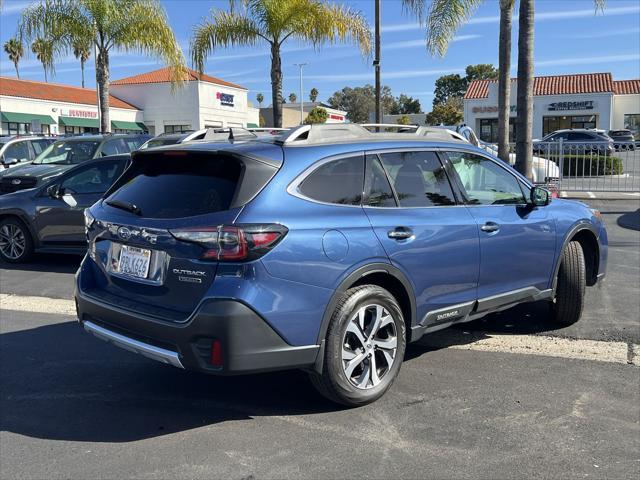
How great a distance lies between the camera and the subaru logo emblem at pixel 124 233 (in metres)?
3.94

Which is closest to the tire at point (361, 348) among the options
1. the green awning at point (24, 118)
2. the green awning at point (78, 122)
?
the green awning at point (24, 118)

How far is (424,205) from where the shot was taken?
4.46 meters

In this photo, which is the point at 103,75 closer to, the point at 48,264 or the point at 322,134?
the point at 48,264

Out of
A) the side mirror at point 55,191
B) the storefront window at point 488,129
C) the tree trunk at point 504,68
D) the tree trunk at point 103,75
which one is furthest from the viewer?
the storefront window at point 488,129

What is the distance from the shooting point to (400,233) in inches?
163

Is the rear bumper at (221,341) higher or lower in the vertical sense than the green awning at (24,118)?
lower

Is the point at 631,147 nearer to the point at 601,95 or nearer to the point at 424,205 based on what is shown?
the point at 424,205

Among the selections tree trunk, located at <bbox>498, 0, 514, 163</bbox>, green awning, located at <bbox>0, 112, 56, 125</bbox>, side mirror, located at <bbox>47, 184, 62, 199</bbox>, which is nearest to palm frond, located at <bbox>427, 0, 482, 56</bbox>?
tree trunk, located at <bbox>498, 0, 514, 163</bbox>

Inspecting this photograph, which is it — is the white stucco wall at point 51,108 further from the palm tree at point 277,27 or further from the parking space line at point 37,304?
the parking space line at point 37,304

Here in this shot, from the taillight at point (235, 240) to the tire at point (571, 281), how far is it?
313 cm

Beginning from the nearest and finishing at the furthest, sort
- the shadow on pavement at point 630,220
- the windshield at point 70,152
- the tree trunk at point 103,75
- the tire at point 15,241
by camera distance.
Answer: the tire at point 15,241 → the shadow on pavement at point 630,220 → the windshield at point 70,152 → the tree trunk at point 103,75

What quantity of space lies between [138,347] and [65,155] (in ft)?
35.2

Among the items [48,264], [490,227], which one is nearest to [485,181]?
[490,227]

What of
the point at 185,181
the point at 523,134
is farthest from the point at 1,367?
the point at 523,134
